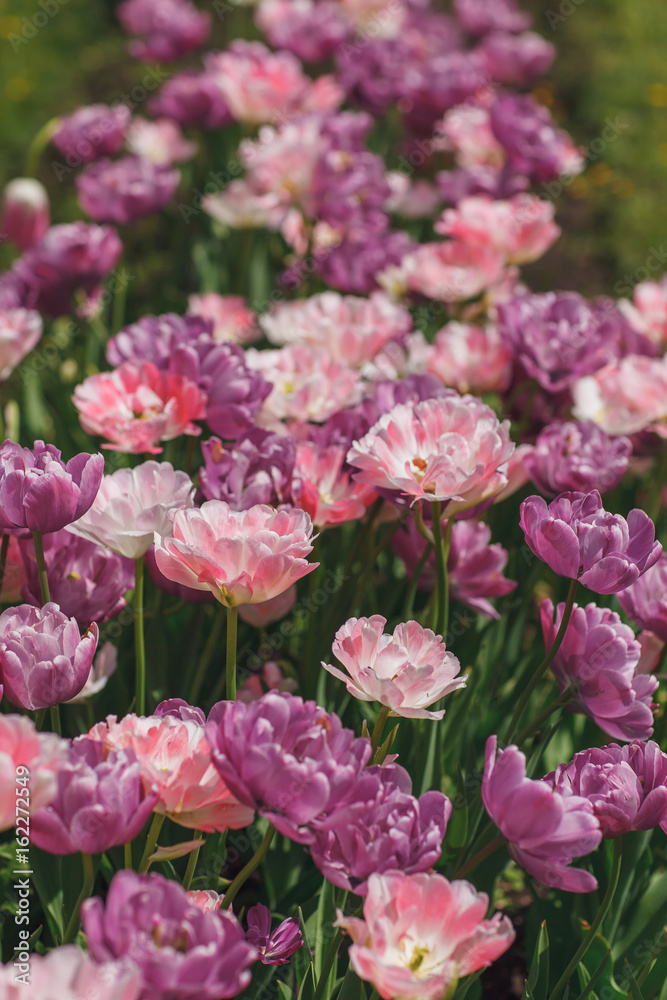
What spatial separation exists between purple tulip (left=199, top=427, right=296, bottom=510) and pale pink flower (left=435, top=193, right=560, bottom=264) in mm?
1061

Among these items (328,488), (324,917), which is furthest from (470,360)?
(324,917)

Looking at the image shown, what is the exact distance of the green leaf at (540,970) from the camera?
106 centimetres

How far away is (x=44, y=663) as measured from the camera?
93 cm

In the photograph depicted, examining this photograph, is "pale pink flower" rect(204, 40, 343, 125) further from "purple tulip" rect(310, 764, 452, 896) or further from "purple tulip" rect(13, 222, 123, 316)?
"purple tulip" rect(310, 764, 452, 896)

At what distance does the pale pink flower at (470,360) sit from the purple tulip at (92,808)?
1104mm

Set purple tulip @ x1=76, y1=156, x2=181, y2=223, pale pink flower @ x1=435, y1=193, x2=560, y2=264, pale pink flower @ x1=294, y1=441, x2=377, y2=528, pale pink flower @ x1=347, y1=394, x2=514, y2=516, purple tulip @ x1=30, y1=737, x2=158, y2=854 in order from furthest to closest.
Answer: purple tulip @ x1=76, y1=156, x2=181, y2=223 → pale pink flower @ x1=435, y1=193, x2=560, y2=264 → pale pink flower @ x1=294, y1=441, x2=377, y2=528 → pale pink flower @ x1=347, y1=394, x2=514, y2=516 → purple tulip @ x1=30, y1=737, x2=158, y2=854

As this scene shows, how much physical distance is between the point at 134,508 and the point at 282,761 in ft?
1.35

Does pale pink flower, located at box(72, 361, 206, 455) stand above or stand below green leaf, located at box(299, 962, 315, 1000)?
above

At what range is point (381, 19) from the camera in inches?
141

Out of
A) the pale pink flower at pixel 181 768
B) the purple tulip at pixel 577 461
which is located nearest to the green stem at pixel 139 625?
the pale pink flower at pixel 181 768

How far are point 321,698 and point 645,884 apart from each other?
50 cm

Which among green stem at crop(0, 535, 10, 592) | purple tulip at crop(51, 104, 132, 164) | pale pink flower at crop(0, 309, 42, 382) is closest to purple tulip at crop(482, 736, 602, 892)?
green stem at crop(0, 535, 10, 592)

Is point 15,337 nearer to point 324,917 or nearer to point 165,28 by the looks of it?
point 324,917

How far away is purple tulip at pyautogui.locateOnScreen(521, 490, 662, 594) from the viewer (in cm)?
102
